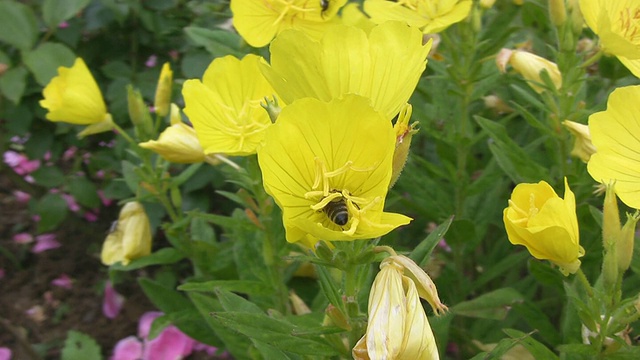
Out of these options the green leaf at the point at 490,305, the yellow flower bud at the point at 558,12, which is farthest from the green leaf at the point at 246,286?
the yellow flower bud at the point at 558,12

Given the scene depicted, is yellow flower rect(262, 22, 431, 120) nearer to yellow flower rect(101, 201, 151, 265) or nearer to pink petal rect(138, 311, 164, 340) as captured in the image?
yellow flower rect(101, 201, 151, 265)

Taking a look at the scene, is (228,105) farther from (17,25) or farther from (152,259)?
(17,25)

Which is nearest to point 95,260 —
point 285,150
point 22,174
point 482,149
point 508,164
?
point 22,174

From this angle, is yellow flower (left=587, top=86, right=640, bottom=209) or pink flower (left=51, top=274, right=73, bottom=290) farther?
pink flower (left=51, top=274, right=73, bottom=290)

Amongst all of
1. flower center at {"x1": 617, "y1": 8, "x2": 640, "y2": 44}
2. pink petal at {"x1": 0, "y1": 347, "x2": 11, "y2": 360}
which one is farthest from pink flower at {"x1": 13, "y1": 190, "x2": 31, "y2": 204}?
flower center at {"x1": 617, "y1": 8, "x2": 640, "y2": 44}

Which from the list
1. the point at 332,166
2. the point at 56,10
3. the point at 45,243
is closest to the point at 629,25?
the point at 332,166

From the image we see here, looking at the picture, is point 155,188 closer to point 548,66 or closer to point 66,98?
point 66,98

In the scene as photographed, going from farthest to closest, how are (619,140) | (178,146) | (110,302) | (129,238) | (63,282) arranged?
(63,282), (110,302), (129,238), (178,146), (619,140)
